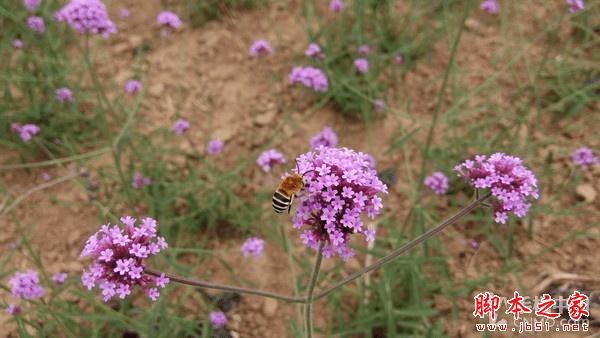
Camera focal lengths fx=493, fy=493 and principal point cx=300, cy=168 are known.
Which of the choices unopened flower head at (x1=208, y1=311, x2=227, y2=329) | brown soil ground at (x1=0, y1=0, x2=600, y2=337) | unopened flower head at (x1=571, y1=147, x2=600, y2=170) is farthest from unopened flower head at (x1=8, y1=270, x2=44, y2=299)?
unopened flower head at (x1=571, y1=147, x2=600, y2=170)

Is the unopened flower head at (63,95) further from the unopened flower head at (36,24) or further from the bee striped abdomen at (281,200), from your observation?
the bee striped abdomen at (281,200)

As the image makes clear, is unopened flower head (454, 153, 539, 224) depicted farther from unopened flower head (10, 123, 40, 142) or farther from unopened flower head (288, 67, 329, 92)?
unopened flower head (10, 123, 40, 142)

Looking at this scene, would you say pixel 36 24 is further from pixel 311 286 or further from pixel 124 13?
pixel 311 286

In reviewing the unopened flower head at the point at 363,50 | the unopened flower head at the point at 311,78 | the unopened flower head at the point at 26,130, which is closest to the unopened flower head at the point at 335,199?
the unopened flower head at the point at 311,78

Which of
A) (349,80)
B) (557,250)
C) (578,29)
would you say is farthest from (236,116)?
(578,29)

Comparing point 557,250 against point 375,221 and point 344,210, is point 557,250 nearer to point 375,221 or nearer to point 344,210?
point 375,221
